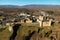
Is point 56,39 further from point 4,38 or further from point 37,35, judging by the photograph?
point 4,38

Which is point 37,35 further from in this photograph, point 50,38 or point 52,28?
point 52,28

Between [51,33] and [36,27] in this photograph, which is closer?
[51,33]

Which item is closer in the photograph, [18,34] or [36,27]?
[18,34]

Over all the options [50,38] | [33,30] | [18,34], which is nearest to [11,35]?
[18,34]

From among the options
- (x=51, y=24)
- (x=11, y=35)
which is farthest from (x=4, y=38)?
(x=51, y=24)

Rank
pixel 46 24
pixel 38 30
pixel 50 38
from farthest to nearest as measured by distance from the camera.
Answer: pixel 46 24 < pixel 38 30 < pixel 50 38

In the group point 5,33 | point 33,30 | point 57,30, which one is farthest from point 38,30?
point 5,33

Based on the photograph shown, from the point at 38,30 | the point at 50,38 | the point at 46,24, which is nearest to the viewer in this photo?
the point at 50,38
